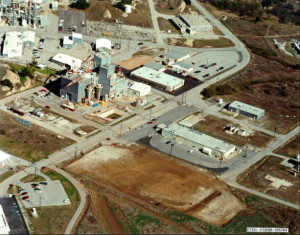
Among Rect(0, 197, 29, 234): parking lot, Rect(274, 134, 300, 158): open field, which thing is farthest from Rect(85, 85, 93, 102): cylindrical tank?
Rect(274, 134, 300, 158): open field

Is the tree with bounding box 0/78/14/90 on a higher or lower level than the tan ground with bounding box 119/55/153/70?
higher

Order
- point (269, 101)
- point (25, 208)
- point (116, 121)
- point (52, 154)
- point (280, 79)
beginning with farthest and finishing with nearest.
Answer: point (280, 79) → point (269, 101) → point (116, 121) → point (52, 154) → point (25, 208)

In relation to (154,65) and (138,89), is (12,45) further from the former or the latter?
(138,89)

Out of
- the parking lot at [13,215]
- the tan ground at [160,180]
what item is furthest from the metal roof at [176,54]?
the parking lot at [13,215]

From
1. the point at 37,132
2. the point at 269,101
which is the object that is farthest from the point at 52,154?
the point at 269,101

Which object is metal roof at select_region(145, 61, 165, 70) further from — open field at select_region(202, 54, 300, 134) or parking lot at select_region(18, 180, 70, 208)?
parking lot at select_region(18, 180, 70, 208)

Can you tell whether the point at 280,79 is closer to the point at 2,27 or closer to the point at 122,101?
the point at 122,101

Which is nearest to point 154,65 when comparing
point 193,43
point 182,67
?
point 182,67
